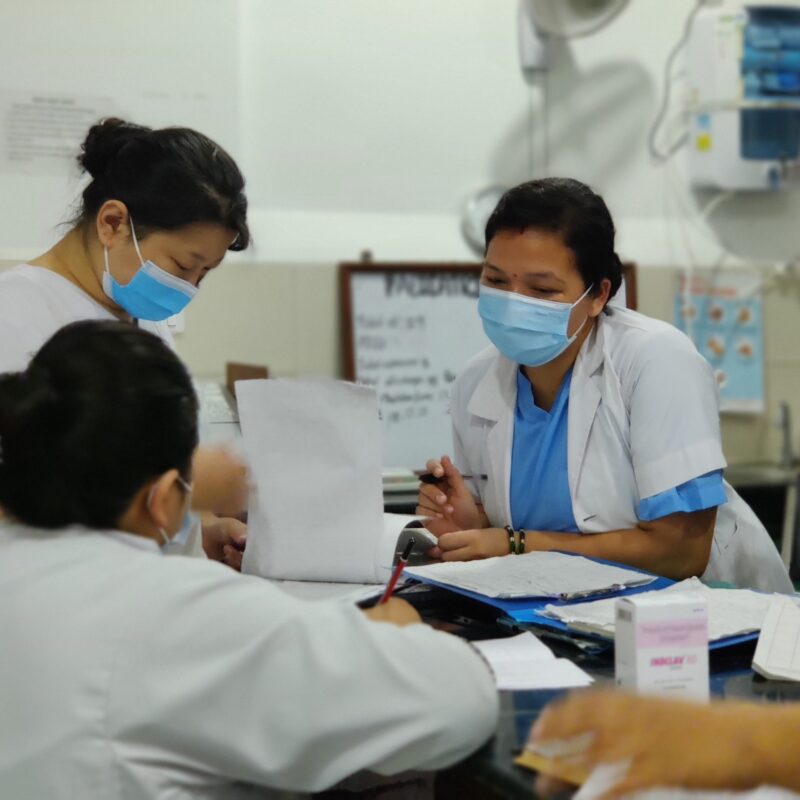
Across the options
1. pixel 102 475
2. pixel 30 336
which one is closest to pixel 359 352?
pixel 30 336

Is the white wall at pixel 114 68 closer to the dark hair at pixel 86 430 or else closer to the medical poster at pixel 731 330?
the medical poster at pixel 731 330

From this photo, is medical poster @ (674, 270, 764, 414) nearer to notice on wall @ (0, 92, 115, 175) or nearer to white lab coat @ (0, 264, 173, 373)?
notice on wall @ (0, 92, 115, 175)

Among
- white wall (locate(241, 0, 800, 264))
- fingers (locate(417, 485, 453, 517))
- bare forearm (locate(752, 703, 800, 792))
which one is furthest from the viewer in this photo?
white wall (locate(241, 0, 800, 264))

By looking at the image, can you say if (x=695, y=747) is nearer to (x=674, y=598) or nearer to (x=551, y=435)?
(x=674, y=598)

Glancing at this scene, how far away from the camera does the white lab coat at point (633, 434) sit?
1.73m

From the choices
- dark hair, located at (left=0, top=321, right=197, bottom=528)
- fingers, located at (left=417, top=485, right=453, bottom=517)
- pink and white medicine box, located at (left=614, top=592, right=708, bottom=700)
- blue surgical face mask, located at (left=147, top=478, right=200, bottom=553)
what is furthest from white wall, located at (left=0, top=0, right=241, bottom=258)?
pink and white medicine box, located at (left=614, top=592, right=708, bottom=700)

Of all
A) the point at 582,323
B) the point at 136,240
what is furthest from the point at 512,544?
the point at 136,240

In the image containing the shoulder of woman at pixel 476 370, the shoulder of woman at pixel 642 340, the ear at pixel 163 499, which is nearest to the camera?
the ear at pixel 163 499

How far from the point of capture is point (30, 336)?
1.63 meters

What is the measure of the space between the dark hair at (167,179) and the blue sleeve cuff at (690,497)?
79 cm

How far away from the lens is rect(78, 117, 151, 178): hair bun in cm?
173

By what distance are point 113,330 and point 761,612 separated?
83 cm

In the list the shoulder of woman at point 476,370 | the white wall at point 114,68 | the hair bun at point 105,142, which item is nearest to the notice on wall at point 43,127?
the white wall at point 114,68

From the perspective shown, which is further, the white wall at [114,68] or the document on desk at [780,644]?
the white wall at [114,68]
